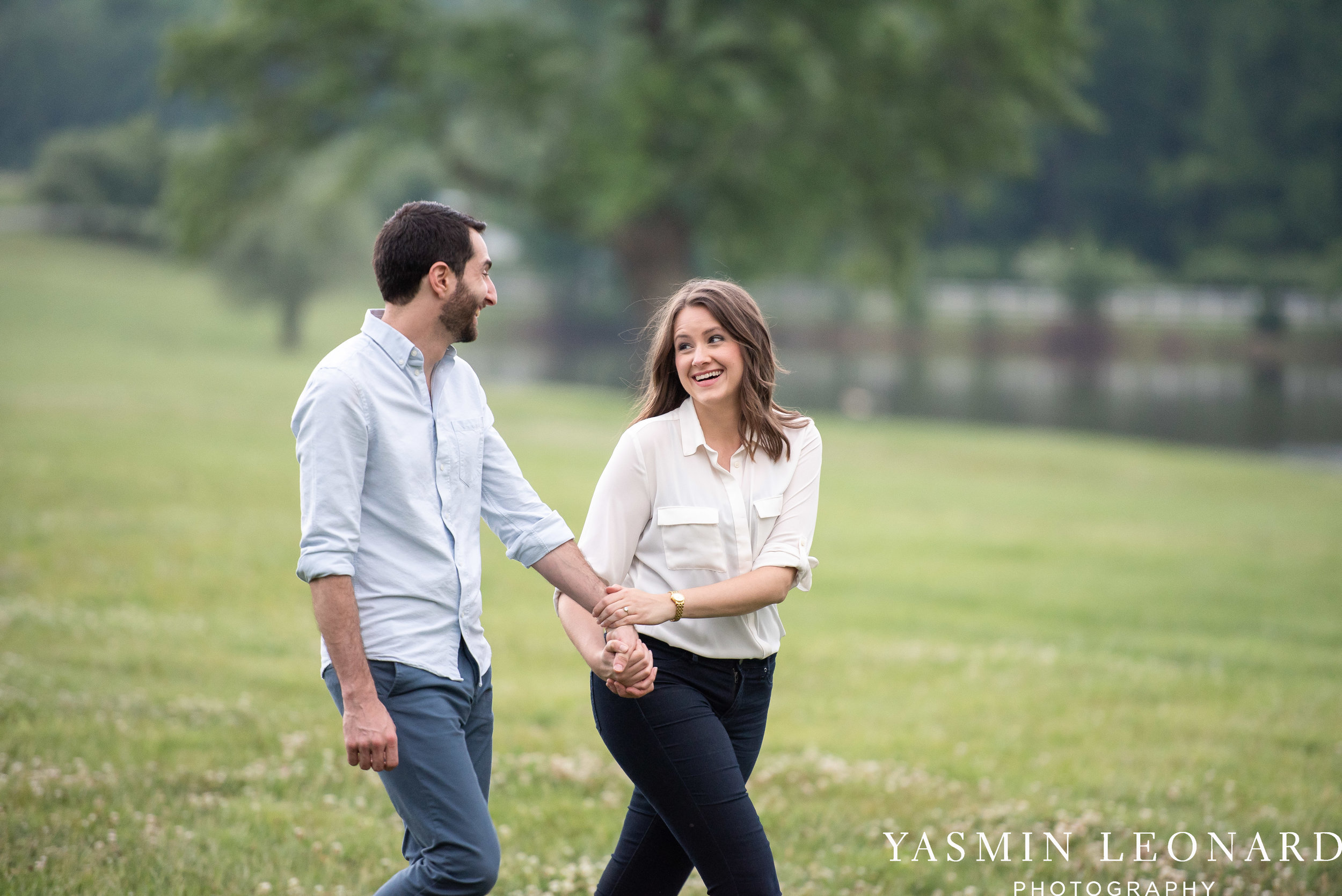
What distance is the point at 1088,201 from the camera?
77.1m

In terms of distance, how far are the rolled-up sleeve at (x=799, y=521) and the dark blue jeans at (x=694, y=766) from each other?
305 millimetres

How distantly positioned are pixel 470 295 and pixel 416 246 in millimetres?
197

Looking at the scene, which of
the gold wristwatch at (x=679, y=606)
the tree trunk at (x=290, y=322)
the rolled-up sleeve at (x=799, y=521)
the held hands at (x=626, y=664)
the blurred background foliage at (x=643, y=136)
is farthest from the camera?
the tree trunk at (x=290, y=322)

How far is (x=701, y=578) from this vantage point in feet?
→ 12.1

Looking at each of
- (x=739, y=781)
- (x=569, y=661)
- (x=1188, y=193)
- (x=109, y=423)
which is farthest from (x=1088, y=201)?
(x=739, y=781)

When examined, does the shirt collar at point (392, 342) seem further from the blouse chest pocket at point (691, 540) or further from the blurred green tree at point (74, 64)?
the blurred green tree at point (74, 64)

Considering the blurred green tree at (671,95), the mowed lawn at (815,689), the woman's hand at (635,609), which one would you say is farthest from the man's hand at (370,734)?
the blurred green tree at (671,95)

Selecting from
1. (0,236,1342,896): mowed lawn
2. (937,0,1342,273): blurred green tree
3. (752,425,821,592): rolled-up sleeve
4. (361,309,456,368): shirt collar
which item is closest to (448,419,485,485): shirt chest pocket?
(361,309,456,368): shirt collar

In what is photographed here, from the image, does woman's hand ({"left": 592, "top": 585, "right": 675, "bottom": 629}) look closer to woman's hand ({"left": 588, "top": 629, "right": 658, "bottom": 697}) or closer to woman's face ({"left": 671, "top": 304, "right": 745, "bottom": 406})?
woman's hand ({"left": 588, "top": 629, "right": 658, "bottom": 697})

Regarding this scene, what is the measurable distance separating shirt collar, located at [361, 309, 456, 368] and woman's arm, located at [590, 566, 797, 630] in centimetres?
84

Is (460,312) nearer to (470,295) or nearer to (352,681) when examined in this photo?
(470,295)

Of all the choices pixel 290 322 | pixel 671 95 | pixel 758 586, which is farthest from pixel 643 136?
pixel 758 586

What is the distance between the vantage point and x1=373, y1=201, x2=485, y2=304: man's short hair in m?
3.46

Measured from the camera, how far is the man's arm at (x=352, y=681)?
3.20 meters
